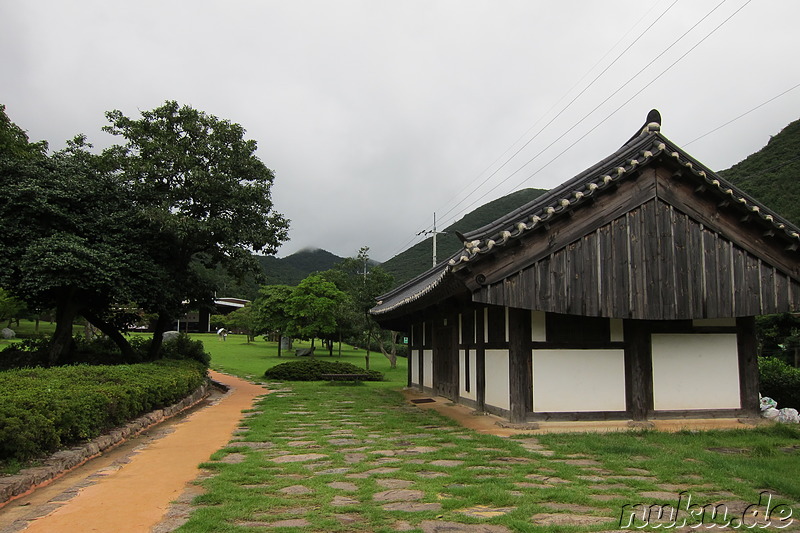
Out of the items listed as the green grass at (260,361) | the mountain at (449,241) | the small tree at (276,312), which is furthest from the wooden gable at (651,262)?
the mountain at (449,241)

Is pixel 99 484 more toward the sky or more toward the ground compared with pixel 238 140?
more toward the ground

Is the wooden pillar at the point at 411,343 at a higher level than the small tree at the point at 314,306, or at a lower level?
lower

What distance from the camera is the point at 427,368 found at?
18312 millimetres

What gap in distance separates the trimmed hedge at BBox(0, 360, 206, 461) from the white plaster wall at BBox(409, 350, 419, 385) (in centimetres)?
867

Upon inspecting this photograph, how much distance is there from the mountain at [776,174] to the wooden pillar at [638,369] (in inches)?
741

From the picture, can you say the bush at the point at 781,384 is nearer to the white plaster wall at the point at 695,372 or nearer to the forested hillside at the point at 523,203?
the white plaster wall at the point at 695,372

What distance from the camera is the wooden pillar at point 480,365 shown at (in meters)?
12.2

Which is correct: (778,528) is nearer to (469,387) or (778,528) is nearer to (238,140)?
(469,387)

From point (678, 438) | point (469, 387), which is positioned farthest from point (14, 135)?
point (678, 438)

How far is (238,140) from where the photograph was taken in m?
19.1

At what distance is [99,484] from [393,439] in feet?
14.3

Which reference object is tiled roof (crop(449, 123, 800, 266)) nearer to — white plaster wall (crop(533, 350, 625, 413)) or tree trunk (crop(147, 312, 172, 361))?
white plaster wall (crop(533, 350, 625, 413))

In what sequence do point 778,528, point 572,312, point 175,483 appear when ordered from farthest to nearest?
1. point 572,312
2. point 175,483
3. point 778,528

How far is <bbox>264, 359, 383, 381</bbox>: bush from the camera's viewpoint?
24859mm
